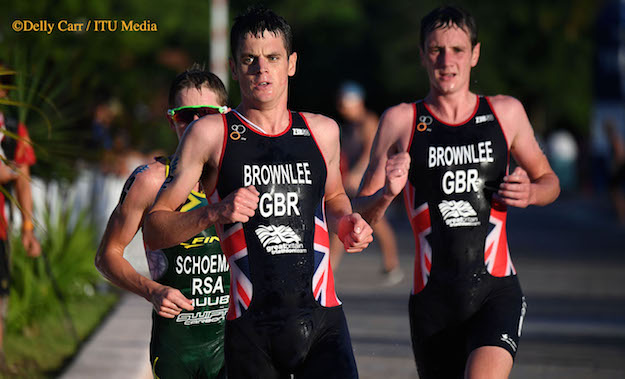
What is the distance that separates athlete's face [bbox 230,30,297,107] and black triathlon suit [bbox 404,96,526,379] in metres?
1.08

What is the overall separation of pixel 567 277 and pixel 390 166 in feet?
32.4

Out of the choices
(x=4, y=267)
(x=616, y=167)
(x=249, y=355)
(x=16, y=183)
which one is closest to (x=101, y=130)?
(x=16, y=183)

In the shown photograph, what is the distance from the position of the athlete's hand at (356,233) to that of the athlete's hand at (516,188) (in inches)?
35.6

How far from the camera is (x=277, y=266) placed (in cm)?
433

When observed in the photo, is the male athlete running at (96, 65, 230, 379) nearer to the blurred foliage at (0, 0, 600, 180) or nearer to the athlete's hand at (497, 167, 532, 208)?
the athlete's hand at (497, 167, 532, 208)

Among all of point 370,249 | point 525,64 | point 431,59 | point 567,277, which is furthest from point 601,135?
point 431,59

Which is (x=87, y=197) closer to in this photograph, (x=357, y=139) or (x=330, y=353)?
(x=357, y=139)

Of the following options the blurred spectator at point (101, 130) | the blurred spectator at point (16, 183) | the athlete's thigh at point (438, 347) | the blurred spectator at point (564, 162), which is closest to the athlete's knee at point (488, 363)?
the athlete's thigh at point (438, 347)

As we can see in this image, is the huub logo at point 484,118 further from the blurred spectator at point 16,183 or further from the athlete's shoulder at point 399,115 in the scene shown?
the blurred spectator at point 16,183

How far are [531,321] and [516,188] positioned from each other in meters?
5.84

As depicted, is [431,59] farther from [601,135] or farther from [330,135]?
[601,135]

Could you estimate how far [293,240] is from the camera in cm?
434

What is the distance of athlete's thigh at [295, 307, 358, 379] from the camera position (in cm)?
Answer: 421

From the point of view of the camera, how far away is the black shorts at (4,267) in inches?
272
